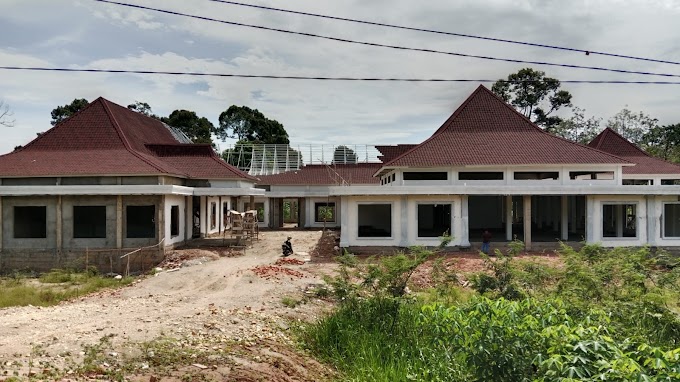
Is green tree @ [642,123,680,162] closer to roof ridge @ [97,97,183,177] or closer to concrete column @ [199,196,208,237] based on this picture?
concrete column @ [199,196,208,237]

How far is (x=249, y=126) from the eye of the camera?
197 ft

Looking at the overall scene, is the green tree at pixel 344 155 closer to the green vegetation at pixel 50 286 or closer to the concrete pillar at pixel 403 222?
the concrete pillar at pixel 403 222

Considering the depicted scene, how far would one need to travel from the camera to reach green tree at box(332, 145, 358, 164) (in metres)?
40.0

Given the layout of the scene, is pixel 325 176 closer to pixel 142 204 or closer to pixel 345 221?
pixel 345 221

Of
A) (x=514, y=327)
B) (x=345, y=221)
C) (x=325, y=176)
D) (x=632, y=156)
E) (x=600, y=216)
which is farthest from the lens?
(x=325, y=176)

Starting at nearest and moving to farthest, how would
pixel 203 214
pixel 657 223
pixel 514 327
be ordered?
pixel 514 327 < pixel 657 223 < pixel 203 214

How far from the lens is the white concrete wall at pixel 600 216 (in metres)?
20.0

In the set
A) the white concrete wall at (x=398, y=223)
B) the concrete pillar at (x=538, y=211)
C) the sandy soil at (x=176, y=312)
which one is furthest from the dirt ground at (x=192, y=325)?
the concrete pillar at (x=538, y=211)

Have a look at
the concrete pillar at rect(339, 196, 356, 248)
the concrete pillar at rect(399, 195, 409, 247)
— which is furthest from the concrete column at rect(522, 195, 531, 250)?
the concrete pillar at rect(339, 196, 356, 248)

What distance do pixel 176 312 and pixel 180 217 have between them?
12392 mm

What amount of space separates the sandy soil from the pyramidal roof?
725 cm

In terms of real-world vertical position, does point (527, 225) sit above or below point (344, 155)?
below

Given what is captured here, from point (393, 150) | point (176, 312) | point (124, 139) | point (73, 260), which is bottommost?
point (73, 260)

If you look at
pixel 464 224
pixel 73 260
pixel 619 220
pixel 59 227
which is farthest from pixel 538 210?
pixel 59 227
